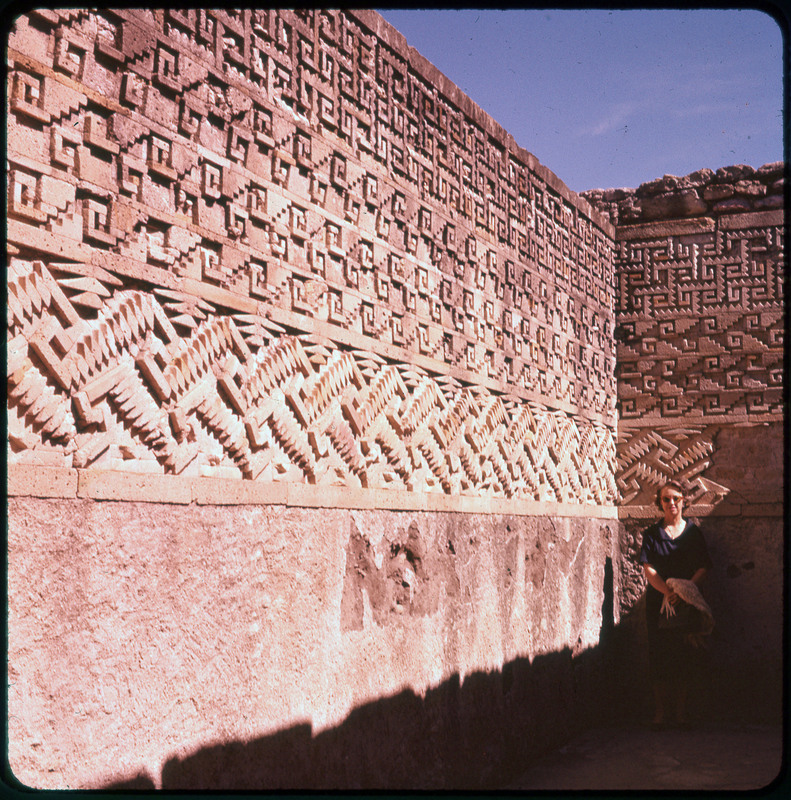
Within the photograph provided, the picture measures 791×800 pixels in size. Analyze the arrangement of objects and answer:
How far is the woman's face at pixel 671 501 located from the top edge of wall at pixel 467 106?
189cm

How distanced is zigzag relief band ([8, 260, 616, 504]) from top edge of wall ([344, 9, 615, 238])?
1.37 metres

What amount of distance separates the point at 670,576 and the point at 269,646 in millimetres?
3511

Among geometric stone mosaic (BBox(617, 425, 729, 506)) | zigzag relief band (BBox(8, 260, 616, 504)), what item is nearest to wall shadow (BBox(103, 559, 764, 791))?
geometric stone mosaic (BBox(617, 425, 729, 506))

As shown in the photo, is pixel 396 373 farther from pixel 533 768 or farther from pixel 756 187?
pixel 756 187

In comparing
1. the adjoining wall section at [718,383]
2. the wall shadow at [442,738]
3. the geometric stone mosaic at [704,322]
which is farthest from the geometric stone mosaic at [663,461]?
the wall shadow at [442,738]

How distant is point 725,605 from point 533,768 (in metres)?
1.94

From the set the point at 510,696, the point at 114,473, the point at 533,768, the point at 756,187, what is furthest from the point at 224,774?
the point at 756,187

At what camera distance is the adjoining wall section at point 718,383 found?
5.85m

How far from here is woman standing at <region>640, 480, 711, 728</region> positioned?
219 inches

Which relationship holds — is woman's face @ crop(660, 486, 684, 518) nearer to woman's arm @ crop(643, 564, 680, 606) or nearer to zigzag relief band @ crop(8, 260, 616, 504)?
woman's arm @ crop(643, 564, 680, 606)

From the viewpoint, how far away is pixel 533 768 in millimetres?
4684

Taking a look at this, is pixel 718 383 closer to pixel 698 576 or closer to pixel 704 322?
pixel 704 322

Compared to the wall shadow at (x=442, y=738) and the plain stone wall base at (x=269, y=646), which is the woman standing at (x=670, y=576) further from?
the plain stone wall base at (x=269, y=646)

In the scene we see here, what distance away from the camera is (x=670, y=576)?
5641 millimetres
